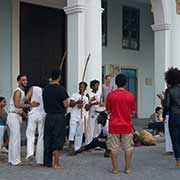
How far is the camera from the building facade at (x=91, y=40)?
13227 mm

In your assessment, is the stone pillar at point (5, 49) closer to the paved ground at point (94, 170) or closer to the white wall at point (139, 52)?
the white wall at point (139, 52)

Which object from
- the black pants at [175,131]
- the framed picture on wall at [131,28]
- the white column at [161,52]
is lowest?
the black pants at [175,131]

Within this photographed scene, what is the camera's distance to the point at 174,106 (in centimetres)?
951

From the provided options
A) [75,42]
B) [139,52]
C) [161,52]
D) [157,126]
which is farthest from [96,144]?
[139,52]

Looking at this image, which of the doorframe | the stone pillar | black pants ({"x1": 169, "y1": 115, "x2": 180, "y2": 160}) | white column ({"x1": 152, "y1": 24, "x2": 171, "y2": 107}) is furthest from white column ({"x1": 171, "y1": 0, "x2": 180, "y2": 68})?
black pants ({"x1": 169, "y1": 115, "x2": 180, "y2": 160})

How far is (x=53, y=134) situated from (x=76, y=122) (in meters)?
2.03

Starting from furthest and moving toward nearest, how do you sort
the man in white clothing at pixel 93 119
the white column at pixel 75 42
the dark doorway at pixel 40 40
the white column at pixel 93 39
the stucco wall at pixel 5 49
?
the dark doorway at pixel 40 40 → the stucco wall at pixel 5 49 → the white column at pixel 93 39 → the white column at pixel 75 42 → the man in white clothing at pixel 93 119

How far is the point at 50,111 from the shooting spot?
9.14 metres

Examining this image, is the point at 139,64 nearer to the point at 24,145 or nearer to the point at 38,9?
the point at 38,9

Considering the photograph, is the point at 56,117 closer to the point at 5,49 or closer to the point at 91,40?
the point at 91,40

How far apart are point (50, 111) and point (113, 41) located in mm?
11355

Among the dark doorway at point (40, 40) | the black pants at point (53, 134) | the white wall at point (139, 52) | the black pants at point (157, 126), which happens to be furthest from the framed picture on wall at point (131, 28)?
the black pants at point (53, 134)

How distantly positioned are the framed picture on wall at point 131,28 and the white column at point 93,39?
7.36 meters

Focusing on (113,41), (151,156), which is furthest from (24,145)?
(113,41)
